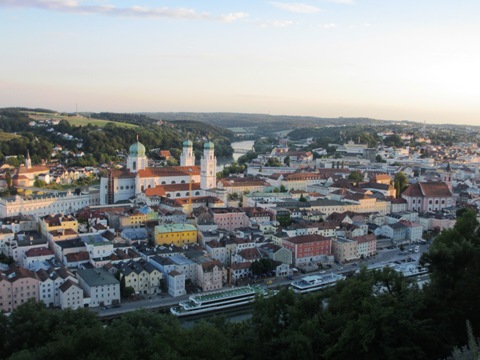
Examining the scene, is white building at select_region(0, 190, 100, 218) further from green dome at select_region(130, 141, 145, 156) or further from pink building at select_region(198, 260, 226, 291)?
pink building at select_region(198, 260, 226, 291)

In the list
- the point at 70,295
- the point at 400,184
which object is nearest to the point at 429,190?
the point at 400,184

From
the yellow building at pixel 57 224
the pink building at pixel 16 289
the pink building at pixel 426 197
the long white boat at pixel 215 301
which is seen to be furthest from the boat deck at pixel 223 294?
the pink building at pixel 426 197

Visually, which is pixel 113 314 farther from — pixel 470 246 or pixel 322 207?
pixel 322 207

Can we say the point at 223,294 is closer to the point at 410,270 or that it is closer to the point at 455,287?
the point at 410,270

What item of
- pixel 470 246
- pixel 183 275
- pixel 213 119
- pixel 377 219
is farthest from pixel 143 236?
pixel 213 119

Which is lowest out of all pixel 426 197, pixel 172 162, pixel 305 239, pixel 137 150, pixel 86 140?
pixel 172 162

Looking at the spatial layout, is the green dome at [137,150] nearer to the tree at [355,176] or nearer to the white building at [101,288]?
the tree at [355,176]

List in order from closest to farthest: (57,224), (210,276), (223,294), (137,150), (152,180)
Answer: (223,294) < (210,276) < (57,224) < (152,180) < (137,150)
